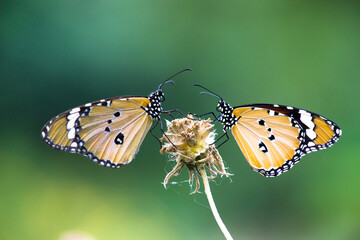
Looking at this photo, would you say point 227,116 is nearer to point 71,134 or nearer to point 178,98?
point 71,134

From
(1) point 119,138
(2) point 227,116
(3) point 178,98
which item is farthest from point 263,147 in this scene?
(3) point 178,98

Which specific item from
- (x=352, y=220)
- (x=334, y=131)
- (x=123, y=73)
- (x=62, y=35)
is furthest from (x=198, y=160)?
(x=62, y=35)

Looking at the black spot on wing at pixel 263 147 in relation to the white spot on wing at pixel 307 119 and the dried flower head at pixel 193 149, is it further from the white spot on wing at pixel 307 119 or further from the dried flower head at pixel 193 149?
the dried flower head at pixel 193 149

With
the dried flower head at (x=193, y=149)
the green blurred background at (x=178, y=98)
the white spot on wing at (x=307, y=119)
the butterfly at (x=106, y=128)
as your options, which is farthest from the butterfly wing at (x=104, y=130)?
the green blurred background at (x=178, y=98)

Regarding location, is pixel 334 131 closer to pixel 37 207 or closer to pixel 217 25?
pixel 37 207

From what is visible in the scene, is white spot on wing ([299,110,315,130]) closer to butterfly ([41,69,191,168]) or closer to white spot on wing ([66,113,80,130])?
butterfly ([41,69,191,168])

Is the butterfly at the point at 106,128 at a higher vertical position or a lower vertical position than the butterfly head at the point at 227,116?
higher

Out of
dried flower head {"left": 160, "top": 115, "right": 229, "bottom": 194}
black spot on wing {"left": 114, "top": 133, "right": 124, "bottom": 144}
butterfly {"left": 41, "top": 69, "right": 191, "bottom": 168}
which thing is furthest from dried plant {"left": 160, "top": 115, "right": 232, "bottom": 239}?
black spot on wing {"left": 114, "top": 133, "right": 124, "bottom": 144}
